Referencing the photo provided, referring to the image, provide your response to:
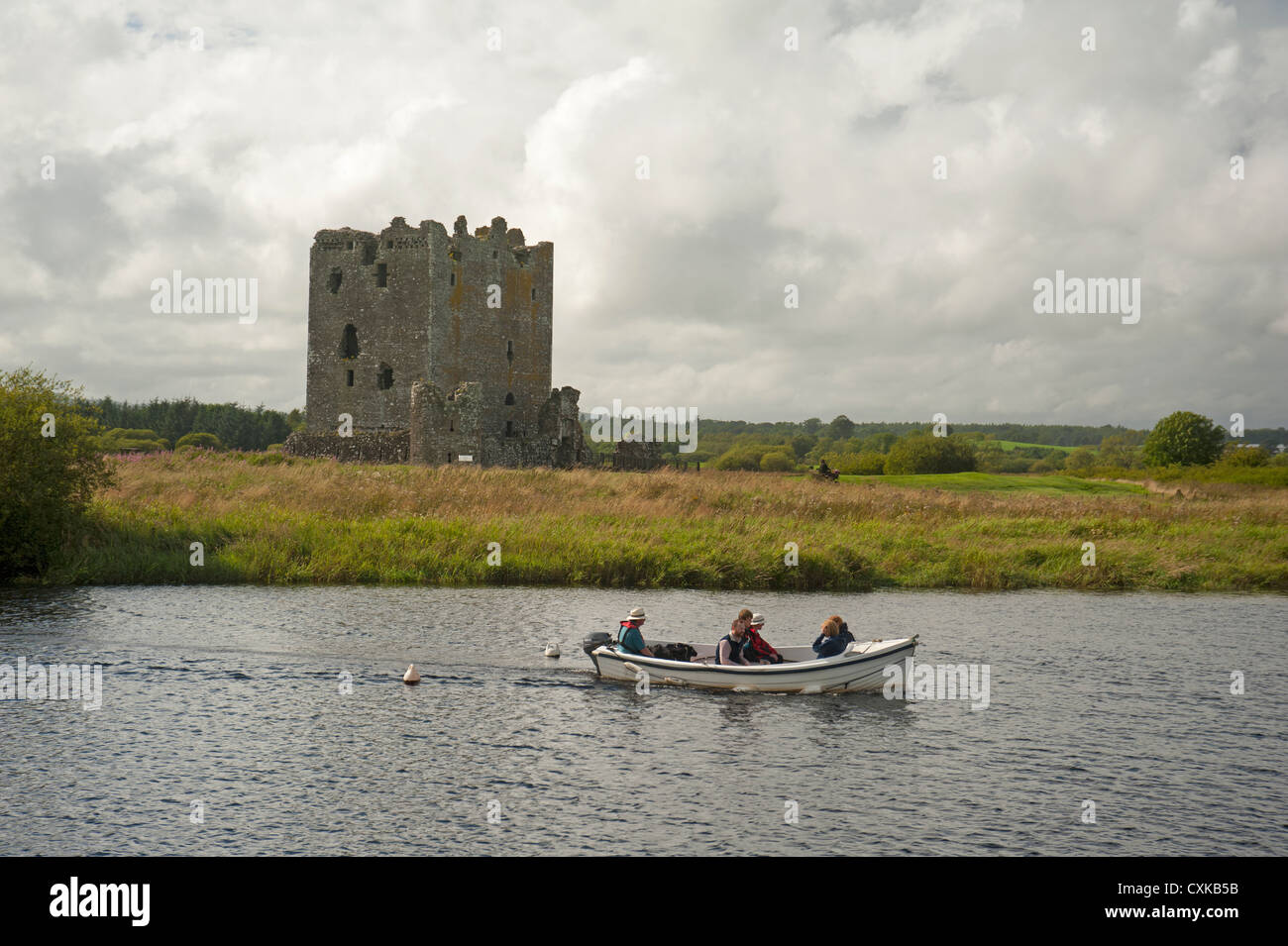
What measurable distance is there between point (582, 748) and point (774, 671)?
3982 millimetres

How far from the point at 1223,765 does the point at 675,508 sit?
2301 centimetres

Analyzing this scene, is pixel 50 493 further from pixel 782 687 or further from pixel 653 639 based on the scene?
pixel 782 687

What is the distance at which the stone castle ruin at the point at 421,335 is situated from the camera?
60.8 metres

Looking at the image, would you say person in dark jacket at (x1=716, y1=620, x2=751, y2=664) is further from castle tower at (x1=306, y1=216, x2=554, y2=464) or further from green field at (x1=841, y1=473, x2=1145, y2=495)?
castle tower at (x1=306, y1=216, x2=554, y2=464)

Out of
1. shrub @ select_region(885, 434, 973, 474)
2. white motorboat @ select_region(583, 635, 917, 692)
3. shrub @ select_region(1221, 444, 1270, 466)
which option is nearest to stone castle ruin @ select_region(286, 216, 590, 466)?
shrub @ select_region(885, 434, 973, 474)

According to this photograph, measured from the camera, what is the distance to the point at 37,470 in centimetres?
2647

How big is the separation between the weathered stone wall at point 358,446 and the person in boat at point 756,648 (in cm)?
4003

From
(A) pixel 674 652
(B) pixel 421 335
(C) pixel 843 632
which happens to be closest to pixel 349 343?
(B) pixel 421 335

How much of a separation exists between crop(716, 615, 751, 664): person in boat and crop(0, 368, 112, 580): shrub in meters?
19.2

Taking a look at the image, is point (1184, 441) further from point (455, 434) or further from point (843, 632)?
point (843, 632)

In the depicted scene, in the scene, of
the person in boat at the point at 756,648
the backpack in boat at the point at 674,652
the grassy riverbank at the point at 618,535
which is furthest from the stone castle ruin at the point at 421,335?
the person in boat at the point at 756,648

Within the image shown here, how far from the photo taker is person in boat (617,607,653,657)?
1761cm

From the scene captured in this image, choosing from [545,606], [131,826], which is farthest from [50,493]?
[131,826]

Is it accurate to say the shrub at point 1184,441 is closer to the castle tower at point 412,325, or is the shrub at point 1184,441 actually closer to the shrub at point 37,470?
the castle tower at point 412,325
